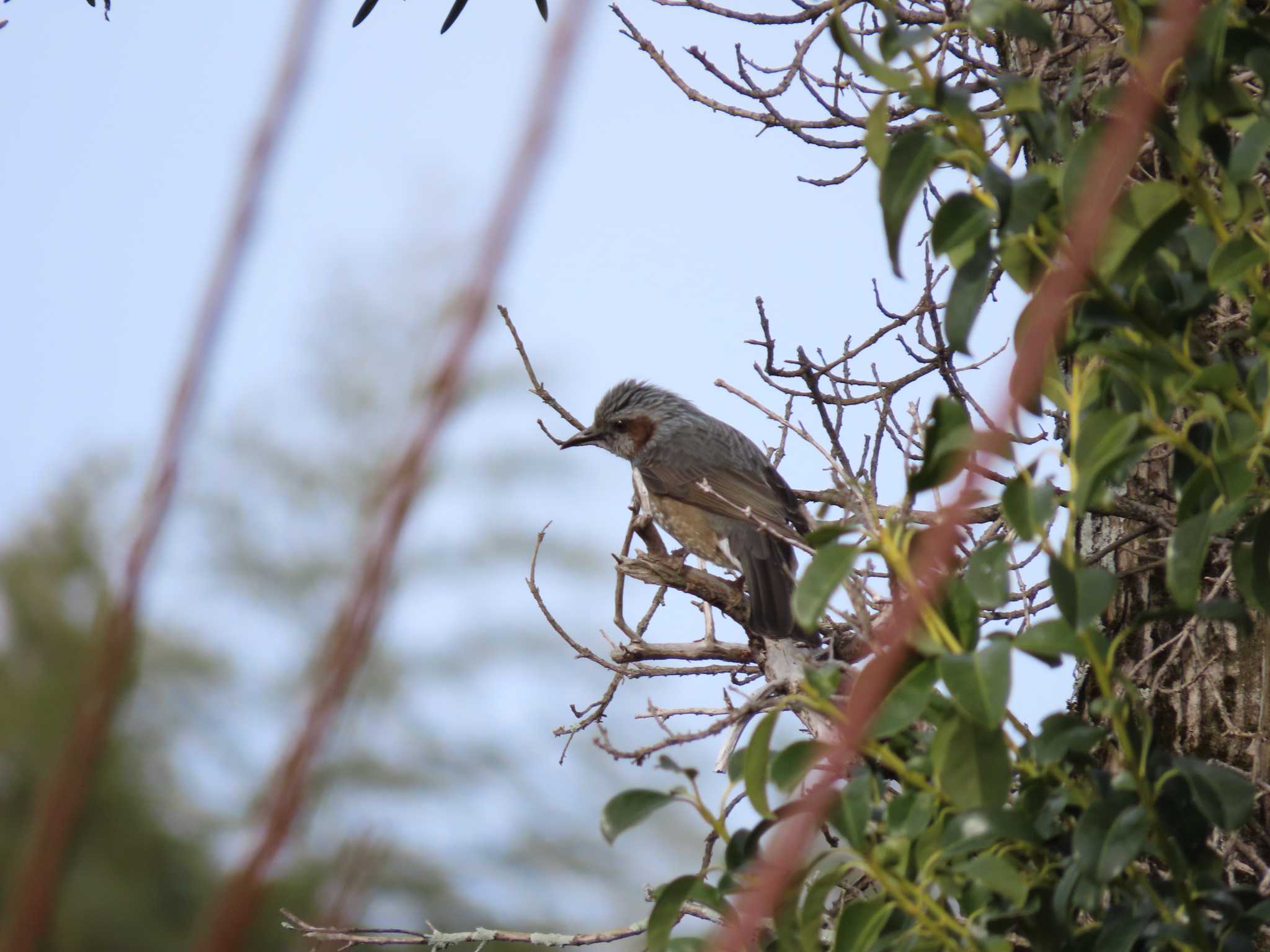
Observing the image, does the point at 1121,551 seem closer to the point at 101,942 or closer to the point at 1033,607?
the point at 1033,607

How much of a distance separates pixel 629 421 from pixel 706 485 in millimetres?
2282

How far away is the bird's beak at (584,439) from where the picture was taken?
23.0ft

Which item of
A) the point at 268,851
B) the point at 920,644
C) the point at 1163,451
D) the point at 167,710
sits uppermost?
the point at 167,710

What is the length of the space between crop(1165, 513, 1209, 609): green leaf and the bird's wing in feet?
12.5

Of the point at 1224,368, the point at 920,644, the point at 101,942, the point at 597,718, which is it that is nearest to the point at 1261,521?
the point at 1224,368

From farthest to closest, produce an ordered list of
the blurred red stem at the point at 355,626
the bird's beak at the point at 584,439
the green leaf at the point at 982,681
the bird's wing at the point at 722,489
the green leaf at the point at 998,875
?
the bird's beak at the point at 584,439 < the bird's wing at the point at 722,489 < the green leaf at the point at 998,875 < the green leaf at the point at 982,681 < the blurred red stem at the point at 355,626

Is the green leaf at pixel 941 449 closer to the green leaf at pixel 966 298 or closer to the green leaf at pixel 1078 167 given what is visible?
the green leaf at pixel 966 298

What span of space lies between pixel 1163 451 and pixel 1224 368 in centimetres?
227

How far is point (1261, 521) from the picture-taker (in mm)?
1860

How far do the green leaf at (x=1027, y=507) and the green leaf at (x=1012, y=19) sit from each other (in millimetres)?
695

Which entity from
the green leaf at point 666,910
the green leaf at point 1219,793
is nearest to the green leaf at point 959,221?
the green leaf at point 1219,793

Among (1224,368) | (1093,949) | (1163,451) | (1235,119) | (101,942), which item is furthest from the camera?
(101,942)

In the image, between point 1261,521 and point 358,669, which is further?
point 1261,521

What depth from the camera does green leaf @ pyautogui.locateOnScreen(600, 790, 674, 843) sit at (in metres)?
1.82
